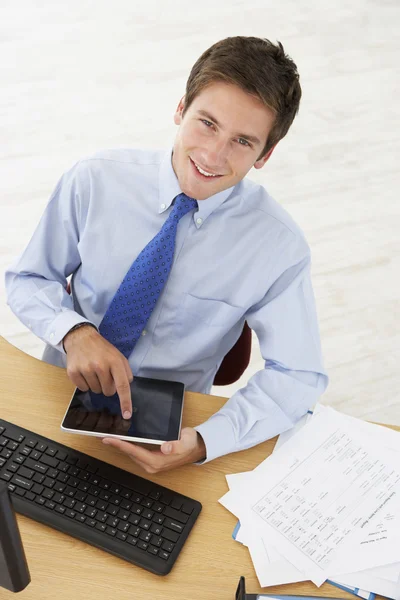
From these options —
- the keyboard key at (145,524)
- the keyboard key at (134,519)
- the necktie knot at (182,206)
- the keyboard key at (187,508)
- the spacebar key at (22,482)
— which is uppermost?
the necktie knot at (182,206)

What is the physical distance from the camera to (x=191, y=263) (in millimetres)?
1718

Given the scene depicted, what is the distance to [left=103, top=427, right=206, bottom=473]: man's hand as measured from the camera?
1473 mm

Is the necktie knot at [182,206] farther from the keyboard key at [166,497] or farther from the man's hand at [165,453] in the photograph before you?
the keyboard key at [166,497]

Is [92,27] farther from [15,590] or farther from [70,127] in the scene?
[15,590]

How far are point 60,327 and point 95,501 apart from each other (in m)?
0.40

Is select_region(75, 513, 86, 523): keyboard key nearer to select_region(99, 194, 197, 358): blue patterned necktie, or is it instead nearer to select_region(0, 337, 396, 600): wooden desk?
select_region(0, 337, 396, 600): wooden desk

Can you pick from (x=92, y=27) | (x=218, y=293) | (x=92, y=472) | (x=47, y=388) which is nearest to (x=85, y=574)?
(x=92, y=472)

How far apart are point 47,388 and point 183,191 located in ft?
1.68

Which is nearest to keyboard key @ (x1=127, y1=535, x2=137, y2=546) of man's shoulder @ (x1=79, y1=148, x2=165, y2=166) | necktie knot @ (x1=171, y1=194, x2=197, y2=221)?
necktie knot @ (x1=171, y1=194, x2=197, y2=221)

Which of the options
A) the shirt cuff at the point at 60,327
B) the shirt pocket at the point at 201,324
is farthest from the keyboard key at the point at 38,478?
the shirt pocket at the point at 201,324

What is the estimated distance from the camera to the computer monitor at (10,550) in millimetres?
975

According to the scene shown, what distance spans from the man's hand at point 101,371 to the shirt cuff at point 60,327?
5 centimetres

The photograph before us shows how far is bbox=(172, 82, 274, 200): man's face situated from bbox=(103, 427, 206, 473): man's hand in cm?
52

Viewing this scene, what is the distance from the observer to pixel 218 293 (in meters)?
1.75
